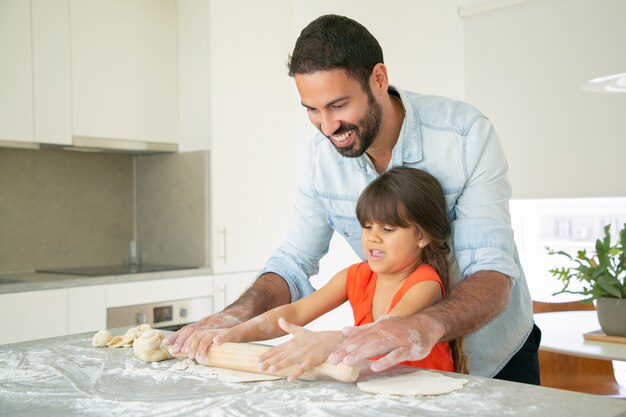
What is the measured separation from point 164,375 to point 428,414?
497mm

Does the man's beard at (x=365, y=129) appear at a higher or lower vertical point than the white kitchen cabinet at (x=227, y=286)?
higher

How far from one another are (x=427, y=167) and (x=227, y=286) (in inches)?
73.6

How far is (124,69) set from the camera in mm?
3172

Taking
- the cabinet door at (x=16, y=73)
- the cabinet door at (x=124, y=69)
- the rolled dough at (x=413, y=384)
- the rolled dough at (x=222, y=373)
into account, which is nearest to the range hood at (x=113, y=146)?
the cabinet door at (x=124, y=69)

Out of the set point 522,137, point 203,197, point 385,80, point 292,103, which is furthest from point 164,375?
point 522,137

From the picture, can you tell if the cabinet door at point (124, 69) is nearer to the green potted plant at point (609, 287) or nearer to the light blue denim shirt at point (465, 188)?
the light blue denim shirt at point (465, 188)

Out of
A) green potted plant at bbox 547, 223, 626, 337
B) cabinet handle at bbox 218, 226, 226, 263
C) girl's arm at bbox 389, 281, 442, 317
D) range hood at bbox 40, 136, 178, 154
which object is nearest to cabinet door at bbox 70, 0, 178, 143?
range hood at bbox 40, 136, 178, 154

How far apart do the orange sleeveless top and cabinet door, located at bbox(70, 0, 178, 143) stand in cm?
180

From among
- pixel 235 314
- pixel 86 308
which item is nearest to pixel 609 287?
pixel 235 314

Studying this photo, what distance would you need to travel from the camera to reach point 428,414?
0.94 metres

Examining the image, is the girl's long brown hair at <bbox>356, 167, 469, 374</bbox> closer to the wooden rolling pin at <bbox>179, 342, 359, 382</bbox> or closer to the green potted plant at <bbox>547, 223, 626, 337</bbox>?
the wooden rolling pin at <bbox>179, 342, 359, 382</bbox>

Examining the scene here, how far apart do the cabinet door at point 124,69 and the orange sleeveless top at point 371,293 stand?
70.9 inches

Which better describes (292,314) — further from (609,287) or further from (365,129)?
(609,287)

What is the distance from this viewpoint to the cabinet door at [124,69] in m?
3.02
